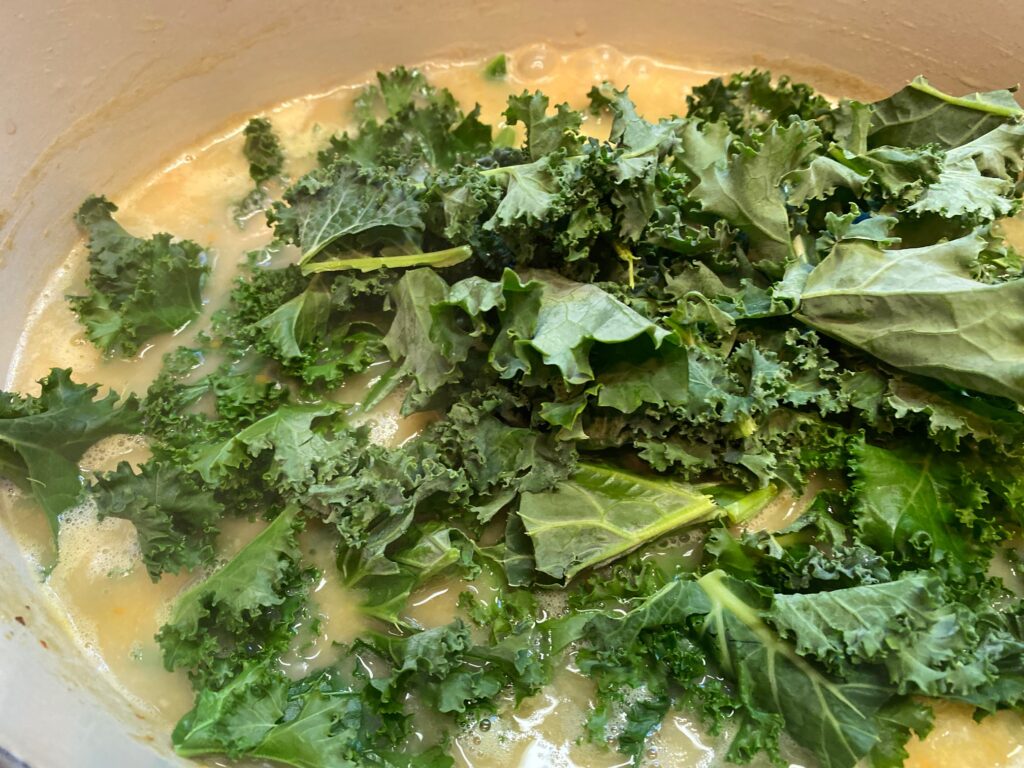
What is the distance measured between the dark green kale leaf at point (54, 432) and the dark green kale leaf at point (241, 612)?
17.8 inches

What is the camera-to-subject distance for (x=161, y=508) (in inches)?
74.8

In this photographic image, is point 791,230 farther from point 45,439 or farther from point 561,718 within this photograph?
point 45,439

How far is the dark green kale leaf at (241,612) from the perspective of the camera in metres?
1.79

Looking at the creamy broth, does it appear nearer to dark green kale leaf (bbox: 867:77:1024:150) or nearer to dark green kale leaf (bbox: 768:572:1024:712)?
dark green kale leaf (bbox: 768:572:1024:712)

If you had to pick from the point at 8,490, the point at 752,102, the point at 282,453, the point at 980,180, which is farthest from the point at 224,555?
the point at 980,180

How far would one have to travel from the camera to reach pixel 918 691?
159 cm

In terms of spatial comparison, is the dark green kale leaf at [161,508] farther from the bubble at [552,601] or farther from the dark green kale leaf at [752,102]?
the dark green kale leaf at [752,102]

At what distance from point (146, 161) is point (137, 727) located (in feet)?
5.88

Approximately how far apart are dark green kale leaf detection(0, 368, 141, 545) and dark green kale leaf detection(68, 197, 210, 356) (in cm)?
26

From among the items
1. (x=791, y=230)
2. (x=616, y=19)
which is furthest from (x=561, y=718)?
(x=616, y=19)

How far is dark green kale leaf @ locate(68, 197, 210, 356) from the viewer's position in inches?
90.1

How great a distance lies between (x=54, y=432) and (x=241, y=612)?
714 millimetres

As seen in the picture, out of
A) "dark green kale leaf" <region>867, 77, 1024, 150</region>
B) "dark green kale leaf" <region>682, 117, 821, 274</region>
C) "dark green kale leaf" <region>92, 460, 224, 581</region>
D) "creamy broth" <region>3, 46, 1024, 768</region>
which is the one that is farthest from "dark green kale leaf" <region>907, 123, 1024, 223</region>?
"dark green kale leaf" <region>92, 460, 224, 581</region>

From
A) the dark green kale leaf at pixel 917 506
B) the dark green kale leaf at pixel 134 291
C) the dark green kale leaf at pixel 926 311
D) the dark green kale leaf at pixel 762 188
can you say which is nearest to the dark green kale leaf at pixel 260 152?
the dark green kale leaf at pixel 134 291
